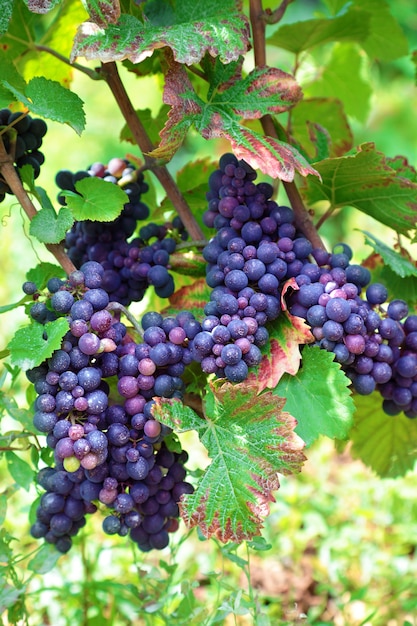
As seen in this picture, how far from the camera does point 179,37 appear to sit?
0.60 m

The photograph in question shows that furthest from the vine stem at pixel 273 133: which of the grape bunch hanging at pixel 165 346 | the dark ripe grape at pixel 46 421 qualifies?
the dark ripe grape at pixel 46 421

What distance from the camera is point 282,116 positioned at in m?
1.11

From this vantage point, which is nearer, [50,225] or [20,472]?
[50,225]

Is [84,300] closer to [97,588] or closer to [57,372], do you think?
[57,372]

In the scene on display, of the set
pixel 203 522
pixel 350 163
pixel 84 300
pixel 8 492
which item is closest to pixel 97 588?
pixel 8 492

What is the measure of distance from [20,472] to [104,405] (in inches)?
9.8

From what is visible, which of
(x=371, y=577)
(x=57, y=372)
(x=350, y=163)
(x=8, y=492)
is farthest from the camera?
(x=371, y=577)

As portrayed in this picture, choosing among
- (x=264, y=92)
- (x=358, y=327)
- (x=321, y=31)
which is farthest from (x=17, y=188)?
(x=321, y=31)

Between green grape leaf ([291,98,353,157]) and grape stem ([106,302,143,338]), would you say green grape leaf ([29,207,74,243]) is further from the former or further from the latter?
green grape leaf ([291,98,353,157])

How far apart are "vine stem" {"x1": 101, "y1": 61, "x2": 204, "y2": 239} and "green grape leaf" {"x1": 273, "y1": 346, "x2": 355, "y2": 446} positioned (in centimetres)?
22

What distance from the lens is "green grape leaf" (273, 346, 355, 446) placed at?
651 mm

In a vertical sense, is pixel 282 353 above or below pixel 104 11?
below

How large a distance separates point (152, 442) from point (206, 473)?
0.06 meters

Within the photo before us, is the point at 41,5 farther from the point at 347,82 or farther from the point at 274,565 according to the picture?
the point at 274,565
